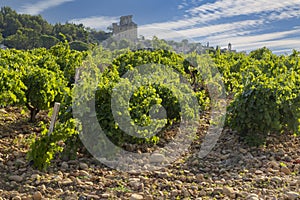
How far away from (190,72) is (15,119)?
14.0 feet

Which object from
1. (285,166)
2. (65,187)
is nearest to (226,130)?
(285,166)

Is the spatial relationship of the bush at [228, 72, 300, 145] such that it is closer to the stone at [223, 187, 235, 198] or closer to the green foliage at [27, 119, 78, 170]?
the stone at [223, 187, 235, 198]

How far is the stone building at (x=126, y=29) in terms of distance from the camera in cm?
1281

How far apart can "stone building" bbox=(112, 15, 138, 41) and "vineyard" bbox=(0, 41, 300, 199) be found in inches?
223

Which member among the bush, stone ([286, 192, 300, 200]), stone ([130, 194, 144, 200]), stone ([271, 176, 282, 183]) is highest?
the bush

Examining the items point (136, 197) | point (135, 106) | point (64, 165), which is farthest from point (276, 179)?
point (64, 165)

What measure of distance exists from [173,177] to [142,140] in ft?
3.00

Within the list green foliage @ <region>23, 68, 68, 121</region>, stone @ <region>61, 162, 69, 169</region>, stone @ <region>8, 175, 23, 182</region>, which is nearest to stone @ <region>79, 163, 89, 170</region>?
stone @ <region>61, 162, 69, 169</region>

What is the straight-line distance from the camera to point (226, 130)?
6355 millimetres

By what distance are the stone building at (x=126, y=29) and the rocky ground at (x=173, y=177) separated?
268 inches

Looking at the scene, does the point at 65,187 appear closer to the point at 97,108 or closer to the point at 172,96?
the point at 97,108

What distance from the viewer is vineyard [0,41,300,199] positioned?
427 centimetres

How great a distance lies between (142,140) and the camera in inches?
211

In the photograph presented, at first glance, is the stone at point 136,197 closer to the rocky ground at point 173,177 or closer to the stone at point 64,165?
the rocky ground at point 173,177
